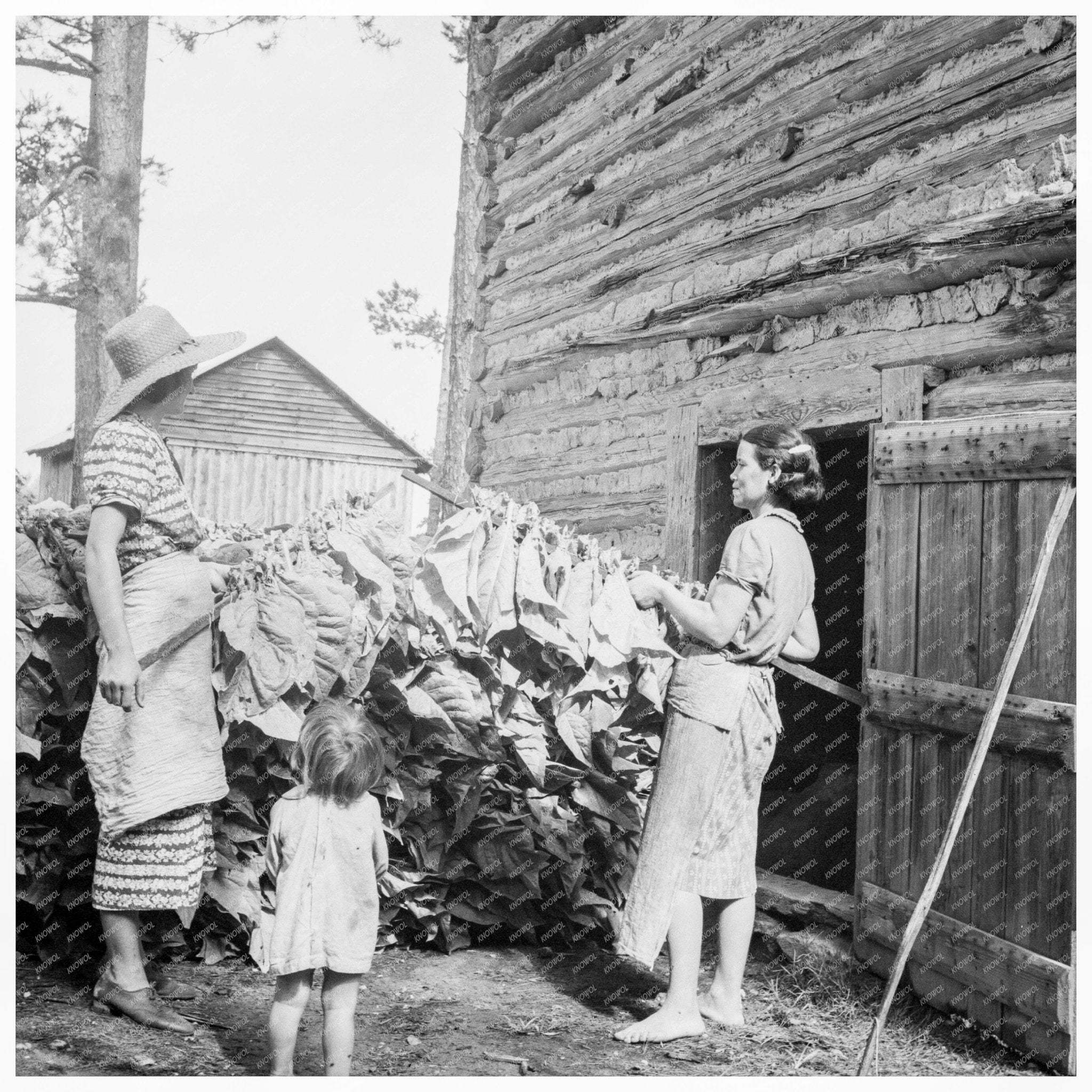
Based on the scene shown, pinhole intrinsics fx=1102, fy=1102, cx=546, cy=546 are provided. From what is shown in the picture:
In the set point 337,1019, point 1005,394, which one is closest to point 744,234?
point 1005,394

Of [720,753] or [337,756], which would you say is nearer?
[337,756]

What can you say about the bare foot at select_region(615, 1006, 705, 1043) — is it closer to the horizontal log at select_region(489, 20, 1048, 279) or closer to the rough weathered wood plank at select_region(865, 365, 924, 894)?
the rough weathered wood plank at select_region(865, 365, 924, 894)

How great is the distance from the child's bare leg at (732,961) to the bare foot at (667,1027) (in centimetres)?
14

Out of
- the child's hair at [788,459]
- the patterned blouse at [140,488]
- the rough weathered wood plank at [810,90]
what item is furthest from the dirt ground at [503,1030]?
the rough weathered wood plank at [810,90]

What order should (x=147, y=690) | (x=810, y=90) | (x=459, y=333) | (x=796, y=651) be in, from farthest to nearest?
1. (x=459, y=333)
2. (x=810, y=90)
3. (x=796, y=651)
4. (x=147, y=690)

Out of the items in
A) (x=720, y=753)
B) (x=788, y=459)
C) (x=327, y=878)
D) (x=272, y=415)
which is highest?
(x=272, y=415)

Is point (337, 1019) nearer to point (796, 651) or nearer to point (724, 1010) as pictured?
point (724, 1010)

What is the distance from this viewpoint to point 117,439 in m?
3.12

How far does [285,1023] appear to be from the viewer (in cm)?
268

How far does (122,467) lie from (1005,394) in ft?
9.33

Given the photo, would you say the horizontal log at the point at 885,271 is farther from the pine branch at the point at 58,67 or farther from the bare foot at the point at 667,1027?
the pine branch at the point at 58,67

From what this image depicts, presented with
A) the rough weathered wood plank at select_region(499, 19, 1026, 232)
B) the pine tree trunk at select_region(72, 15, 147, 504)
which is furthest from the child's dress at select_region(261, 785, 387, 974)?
the pine tree trunk at select_region(72, 15, 147, 504)

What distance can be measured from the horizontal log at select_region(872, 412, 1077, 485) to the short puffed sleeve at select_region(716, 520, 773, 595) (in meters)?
0.78

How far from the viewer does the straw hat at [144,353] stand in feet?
10.3
